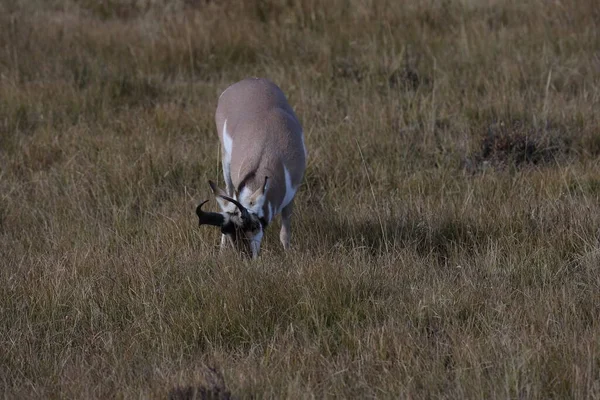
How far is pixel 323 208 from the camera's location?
255 inches

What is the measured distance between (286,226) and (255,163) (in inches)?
18.5

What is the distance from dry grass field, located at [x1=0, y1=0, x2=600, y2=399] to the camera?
4227 mm

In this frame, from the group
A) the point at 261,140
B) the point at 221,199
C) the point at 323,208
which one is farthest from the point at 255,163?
the point at 323,208

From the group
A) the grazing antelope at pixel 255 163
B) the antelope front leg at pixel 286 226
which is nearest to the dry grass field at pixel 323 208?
the antelope front leg at pixel 286 226

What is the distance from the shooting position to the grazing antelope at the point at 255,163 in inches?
208

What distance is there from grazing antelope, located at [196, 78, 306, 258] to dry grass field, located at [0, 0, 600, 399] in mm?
203

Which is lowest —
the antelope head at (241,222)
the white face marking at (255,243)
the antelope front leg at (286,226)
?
the antelope front leg at (286,226)

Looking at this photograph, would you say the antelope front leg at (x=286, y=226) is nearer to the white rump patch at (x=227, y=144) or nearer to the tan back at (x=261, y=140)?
the tan back at (x=261, y=140)

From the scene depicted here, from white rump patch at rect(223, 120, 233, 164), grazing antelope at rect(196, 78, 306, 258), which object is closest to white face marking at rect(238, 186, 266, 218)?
grazing antelope at rect(196, 78, 306, 258)

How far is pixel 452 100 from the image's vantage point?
8336 millimetres

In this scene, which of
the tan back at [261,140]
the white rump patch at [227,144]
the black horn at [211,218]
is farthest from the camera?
the white rump patch at [227,144]

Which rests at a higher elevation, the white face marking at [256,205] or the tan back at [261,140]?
the tan back at [261,140]

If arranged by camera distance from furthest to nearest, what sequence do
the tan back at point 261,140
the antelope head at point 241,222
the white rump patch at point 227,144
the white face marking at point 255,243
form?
the white rump patch at point 227,144, the tan back at point 261,140, the white face marking at point 255,243, the antelope head at point 241,222

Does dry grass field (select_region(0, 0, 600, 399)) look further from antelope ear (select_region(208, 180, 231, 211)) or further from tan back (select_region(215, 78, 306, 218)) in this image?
tan back (select_region(215, 78, 306, 218))
